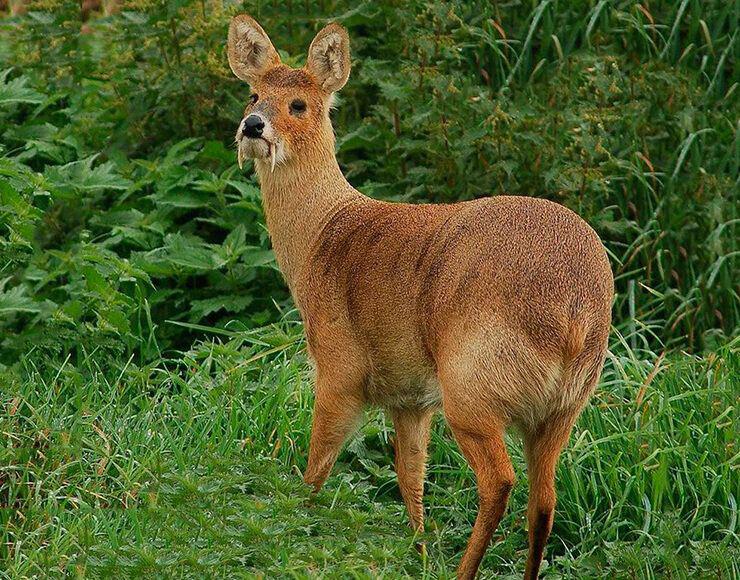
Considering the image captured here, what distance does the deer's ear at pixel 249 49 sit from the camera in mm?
5637

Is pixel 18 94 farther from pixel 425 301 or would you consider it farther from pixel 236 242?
pixel 425 301

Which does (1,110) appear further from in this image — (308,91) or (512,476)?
(512,476)

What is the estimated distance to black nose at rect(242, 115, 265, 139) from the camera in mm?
5137

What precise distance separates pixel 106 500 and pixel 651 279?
10.8 ft

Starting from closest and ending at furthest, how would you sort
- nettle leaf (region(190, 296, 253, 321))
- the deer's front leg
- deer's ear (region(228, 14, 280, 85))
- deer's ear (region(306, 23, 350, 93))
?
1. the deer's front leg
2. deer's ear (region(306, 23, 350, 93))
3. deer's ear (region(228, 14, 280, 85))
4. nettle leaf (region(190, 296, 253, 321))

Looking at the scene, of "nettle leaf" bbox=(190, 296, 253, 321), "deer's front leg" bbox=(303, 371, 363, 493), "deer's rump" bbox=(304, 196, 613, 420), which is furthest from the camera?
"nettle leaf" bbox=(190, 296, 253, 321)

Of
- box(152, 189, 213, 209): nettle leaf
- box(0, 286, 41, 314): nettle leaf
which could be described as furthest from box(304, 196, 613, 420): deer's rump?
box(152, 189, 213, 209): nettle leaf

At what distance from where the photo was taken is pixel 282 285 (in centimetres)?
710

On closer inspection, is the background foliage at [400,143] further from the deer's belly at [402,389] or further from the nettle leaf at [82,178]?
the deer's belly at [402,389]

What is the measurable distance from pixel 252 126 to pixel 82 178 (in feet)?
7.47

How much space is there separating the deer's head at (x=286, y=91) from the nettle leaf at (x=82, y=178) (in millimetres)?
1677

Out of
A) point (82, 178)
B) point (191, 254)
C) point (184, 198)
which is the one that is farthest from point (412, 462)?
point (82, 178)

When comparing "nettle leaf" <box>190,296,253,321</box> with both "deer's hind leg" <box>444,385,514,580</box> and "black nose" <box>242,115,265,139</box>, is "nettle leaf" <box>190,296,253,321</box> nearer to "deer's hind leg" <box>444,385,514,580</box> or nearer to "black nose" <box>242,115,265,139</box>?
"black nose" <box>242,115,265,139</box>

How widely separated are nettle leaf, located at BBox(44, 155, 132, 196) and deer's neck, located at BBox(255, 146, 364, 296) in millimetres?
1832
